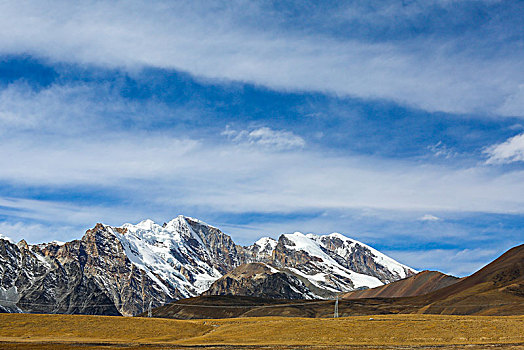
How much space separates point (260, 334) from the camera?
87.9m

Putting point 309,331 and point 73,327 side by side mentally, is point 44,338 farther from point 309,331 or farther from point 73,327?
point 309,331

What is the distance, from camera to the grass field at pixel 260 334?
72625mm

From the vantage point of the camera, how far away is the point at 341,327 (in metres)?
89.8

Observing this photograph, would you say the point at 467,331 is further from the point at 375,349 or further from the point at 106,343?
the point at 106,343

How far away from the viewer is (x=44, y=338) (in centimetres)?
8306

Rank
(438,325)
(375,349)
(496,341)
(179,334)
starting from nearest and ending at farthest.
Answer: (375,349) < (496,341) < (438,325) < (179,334)

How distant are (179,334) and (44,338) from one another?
878 inches

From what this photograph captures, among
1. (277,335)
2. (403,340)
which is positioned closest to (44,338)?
(277,335)

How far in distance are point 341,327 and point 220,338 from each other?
66.7 ft

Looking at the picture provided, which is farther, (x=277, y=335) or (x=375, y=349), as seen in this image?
(x=277, y=335)

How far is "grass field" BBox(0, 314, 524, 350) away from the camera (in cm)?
7262

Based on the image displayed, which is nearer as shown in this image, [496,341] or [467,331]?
[496,341]

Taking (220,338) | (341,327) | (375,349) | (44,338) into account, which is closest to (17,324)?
(44,338)

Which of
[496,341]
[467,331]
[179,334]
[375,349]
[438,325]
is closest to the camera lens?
[375,349]
